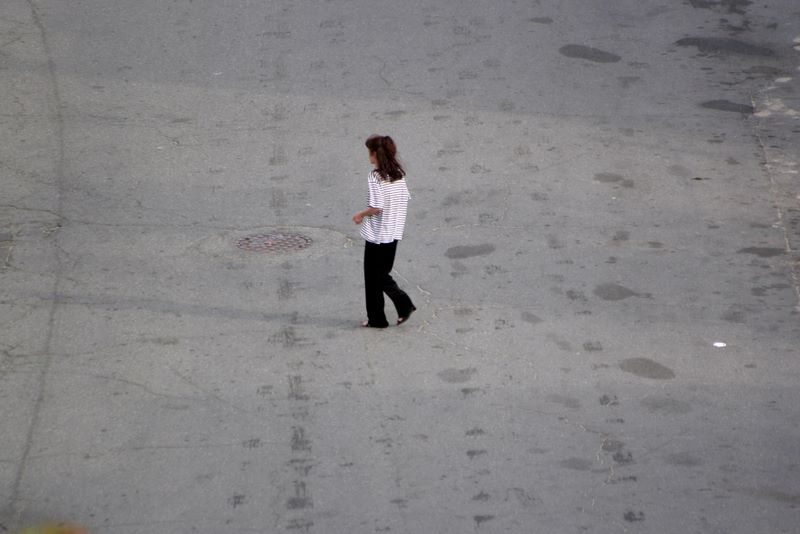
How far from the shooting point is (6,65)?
49.1 ft

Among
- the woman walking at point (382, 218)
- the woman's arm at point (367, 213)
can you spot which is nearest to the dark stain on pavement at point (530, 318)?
the woman walking at point (382, 218)

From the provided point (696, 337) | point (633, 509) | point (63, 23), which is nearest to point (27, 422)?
point (633, 509)

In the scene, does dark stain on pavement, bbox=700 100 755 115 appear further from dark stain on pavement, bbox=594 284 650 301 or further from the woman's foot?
the woman's foot

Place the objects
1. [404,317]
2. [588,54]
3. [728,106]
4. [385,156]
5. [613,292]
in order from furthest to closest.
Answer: [588,54], [728,106], [613,292], [404,317], [385,156]

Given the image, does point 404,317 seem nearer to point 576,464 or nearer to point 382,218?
point 382,218

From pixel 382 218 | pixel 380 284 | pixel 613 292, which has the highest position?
pixel 382 218

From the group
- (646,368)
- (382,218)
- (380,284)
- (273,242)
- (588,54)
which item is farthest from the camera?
(588,54)

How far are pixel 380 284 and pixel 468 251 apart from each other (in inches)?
72.4

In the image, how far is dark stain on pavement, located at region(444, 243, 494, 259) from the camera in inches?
423

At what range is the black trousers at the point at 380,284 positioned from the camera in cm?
912

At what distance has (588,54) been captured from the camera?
A: 1549cm

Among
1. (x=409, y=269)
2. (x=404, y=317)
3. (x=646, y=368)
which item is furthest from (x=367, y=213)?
(x=646, y=368)

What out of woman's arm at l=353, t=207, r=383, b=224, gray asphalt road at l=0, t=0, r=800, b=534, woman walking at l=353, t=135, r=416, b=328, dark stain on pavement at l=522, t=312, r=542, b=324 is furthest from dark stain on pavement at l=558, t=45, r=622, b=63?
woman's arm at l=353, t=207, r=383, b=224

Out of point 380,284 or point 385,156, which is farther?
point 380,284
